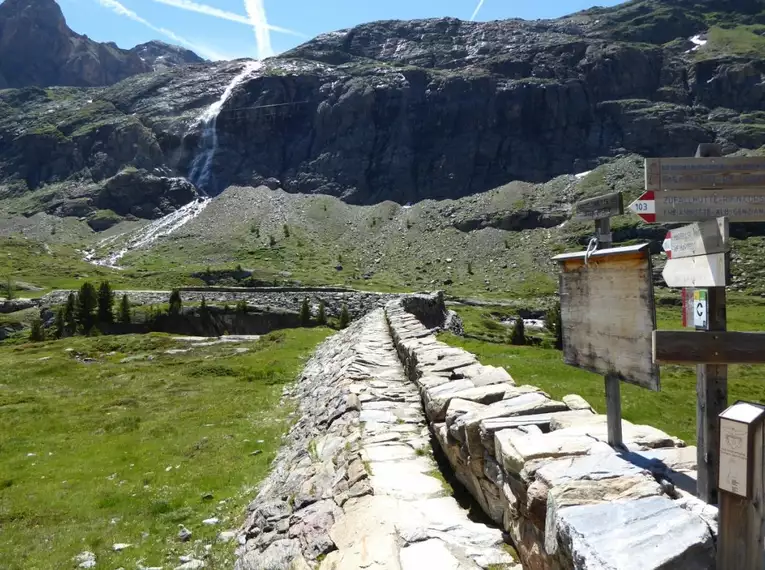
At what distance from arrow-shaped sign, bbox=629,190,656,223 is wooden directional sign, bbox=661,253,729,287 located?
23.7 inches

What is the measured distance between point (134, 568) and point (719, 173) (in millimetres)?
10932

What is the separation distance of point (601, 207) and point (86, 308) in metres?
65.4

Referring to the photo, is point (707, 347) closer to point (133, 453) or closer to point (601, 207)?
point (601, 207)

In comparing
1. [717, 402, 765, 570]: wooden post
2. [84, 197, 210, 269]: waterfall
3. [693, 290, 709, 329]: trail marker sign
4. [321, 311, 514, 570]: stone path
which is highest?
[84, 197, 210, 269]: waterfall

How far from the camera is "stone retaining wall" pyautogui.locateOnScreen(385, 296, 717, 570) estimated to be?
418 cm

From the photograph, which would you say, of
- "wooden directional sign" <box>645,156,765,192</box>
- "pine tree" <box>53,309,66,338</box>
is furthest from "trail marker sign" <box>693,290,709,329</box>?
"pine tree" <box>53,309,66,338</box>

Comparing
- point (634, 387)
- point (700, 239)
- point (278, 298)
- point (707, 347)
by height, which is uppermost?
point (700, 239)

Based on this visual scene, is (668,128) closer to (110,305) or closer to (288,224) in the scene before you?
(288,224)

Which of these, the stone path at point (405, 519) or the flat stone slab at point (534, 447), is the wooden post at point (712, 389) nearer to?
the flat stone slab at point (534, 447)

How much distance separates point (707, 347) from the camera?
5492mm

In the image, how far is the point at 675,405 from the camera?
19.0 m

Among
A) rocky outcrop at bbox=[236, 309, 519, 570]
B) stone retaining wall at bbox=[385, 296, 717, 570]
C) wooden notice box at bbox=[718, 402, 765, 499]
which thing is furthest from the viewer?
rocky outcrop at bbox=[236, 309, 519, 570]

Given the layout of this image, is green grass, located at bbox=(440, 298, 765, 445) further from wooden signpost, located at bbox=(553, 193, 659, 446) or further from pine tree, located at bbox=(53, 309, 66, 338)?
pine tree, located at bbox=(53, 309, 66, 338)

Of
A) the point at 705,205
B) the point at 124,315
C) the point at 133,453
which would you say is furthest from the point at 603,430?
the point at 124,315
